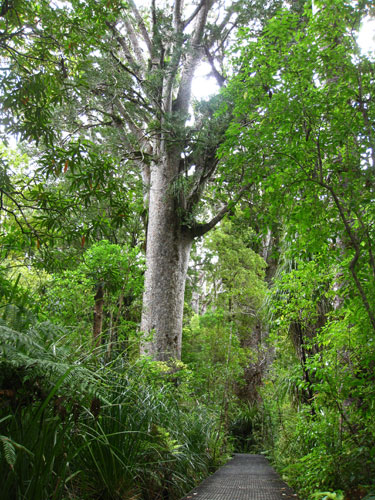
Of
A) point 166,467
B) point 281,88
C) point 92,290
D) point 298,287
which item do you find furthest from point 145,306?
point 281,88

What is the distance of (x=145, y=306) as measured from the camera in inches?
314

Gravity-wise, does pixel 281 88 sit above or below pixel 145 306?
above

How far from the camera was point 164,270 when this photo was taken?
819 centimetres

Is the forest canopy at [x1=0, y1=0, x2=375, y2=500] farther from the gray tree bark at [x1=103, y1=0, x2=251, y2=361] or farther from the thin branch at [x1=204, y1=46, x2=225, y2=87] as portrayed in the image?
the thin branch at [x1=204, y1=46, x2=225, y2=87]

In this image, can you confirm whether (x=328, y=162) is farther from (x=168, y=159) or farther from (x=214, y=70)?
(x=214, y=70)

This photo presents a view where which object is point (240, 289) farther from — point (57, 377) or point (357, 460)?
point (57, 377)

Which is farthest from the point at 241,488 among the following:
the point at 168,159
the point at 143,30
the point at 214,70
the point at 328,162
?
the point at 143,30

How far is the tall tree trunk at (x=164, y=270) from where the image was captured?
7.69 m

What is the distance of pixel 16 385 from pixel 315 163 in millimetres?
2401

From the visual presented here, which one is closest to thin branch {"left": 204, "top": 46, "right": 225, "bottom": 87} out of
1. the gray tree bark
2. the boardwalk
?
the gray tree bark

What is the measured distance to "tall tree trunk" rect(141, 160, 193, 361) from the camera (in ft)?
25.2

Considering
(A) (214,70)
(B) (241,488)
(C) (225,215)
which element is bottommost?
(B) (241,488)

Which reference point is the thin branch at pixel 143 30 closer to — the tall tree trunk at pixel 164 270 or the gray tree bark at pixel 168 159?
the gray tree bark at pixel 168 159

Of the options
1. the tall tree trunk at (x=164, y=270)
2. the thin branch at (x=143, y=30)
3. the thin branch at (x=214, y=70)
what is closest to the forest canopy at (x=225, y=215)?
the tall tree trunk at (x=164, y=270)
